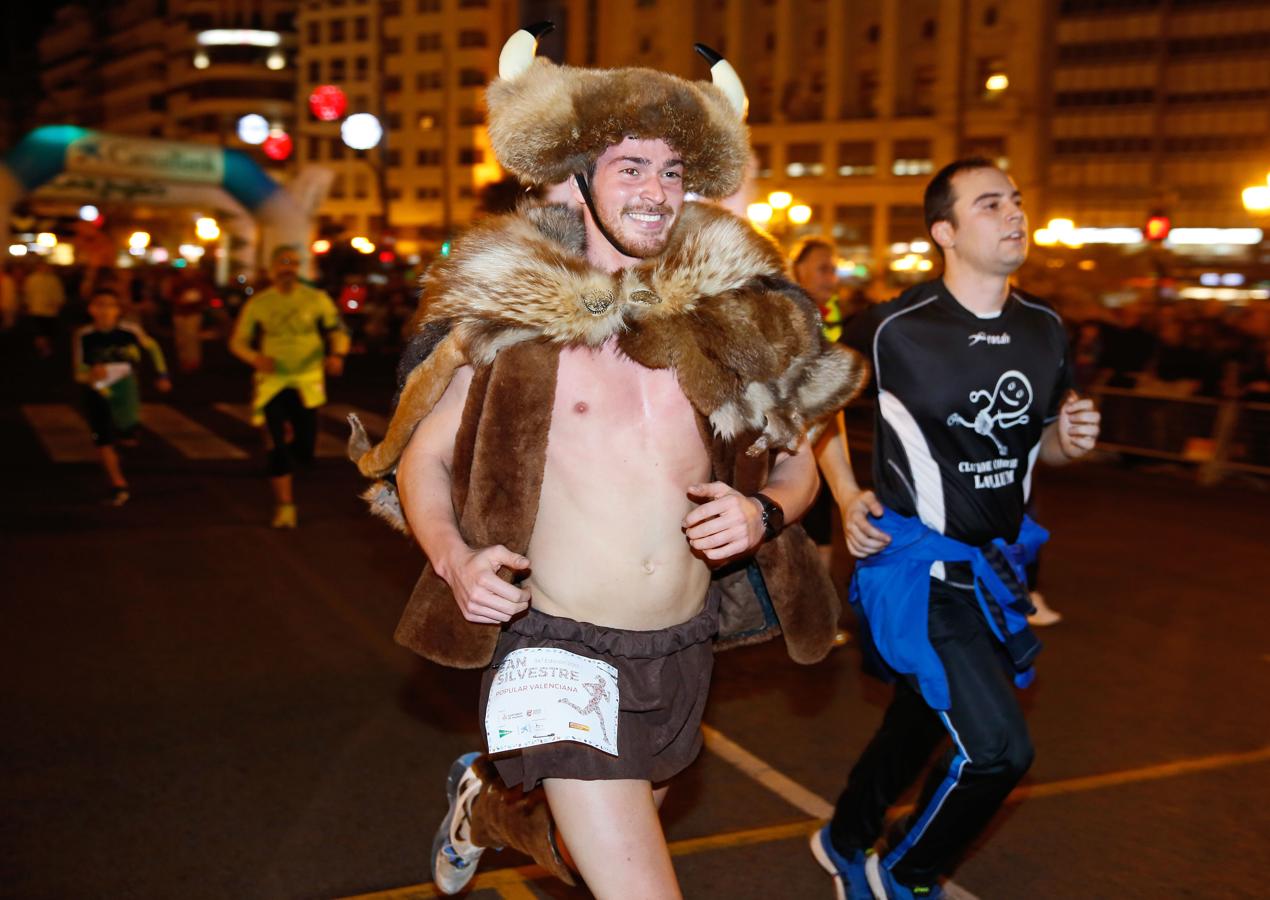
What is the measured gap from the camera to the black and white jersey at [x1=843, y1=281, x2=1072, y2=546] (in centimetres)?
372

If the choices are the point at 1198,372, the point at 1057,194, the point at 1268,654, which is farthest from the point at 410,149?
the point at 1268,654

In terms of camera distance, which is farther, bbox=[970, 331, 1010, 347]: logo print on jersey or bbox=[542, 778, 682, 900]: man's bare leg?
bbox=[970, 331, 1010, 347]: logo print on jersey

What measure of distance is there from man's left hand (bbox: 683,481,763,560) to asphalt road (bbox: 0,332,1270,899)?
1621 mm

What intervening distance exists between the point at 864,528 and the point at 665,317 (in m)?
1.04

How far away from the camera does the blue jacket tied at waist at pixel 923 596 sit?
3572 mm

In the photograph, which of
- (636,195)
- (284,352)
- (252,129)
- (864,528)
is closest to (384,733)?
(864,528)

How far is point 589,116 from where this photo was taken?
300 cm

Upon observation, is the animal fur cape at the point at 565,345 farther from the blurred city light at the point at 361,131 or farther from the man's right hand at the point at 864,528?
the blurred city light at the point at 361,131

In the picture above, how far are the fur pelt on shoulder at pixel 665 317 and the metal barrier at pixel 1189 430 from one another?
1110 cm

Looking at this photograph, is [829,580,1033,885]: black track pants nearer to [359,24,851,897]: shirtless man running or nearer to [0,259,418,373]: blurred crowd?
[359,24,851,897]: shirtless man running

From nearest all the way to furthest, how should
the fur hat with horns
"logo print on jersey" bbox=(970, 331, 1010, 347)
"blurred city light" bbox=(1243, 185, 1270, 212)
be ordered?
the fur hat with horns < "logo print on jersey" bbox=(970, 331, 1010, 347) < "blurred city light" bbox=(1243, 185, 1270, 212)


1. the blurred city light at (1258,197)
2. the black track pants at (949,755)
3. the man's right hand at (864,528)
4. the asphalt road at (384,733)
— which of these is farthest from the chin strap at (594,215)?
the blurred city light at (1258,197)

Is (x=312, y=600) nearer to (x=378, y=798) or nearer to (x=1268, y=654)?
(x=378, y=798)

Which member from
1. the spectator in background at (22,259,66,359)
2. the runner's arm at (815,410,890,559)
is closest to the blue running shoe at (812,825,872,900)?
the runner's arm at (815,410,890,559)
